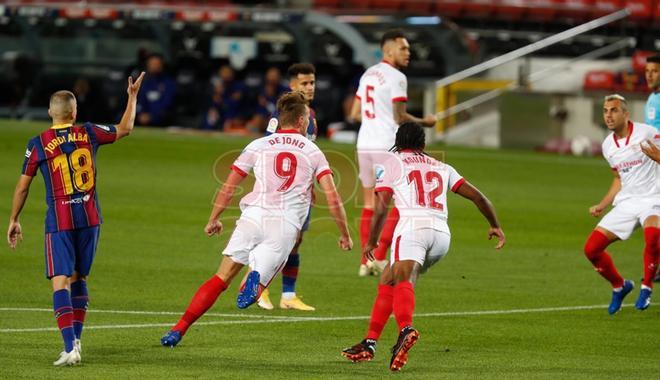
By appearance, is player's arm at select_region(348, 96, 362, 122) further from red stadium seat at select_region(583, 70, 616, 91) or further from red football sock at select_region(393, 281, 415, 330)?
red stadium seat at select_region(583, 70, 616, 91)

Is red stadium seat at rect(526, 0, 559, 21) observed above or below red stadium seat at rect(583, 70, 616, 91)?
above

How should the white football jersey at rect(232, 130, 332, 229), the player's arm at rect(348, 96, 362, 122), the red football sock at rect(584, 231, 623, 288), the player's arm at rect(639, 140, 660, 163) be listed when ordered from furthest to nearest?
the player's arm at rect(348, 96, 362, 122) → the red football sock at rect(584, 231, 623, 288) → the player's arm at rect(639, 140, 660, 163) → the white football jersey at rect(232, 130, 332, 229)

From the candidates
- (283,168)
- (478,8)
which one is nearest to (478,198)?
Answer: (283,168)

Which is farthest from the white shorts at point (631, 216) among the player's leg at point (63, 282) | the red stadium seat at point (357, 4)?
the red stadium seat at point (357, 4)

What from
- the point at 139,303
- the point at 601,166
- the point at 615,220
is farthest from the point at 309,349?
the point at 601,166

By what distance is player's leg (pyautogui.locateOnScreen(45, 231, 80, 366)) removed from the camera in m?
9.25

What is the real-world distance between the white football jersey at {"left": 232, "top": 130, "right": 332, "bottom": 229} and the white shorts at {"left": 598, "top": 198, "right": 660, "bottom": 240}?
3711 millimetres

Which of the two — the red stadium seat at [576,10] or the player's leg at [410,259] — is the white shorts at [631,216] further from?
the red stadium seat at [576,10]

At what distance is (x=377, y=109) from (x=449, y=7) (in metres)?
24.5

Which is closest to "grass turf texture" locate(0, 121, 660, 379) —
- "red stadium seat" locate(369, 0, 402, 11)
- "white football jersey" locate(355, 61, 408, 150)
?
"white football jersey" locate(355, 61, 408, 150)

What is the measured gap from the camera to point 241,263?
1000 centimetres

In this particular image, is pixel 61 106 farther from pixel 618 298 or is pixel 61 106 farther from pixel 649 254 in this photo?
pixel 649 254

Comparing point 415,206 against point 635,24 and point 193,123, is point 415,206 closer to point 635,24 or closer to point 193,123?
point 193,123

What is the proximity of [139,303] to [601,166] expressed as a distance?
53.2 ft
